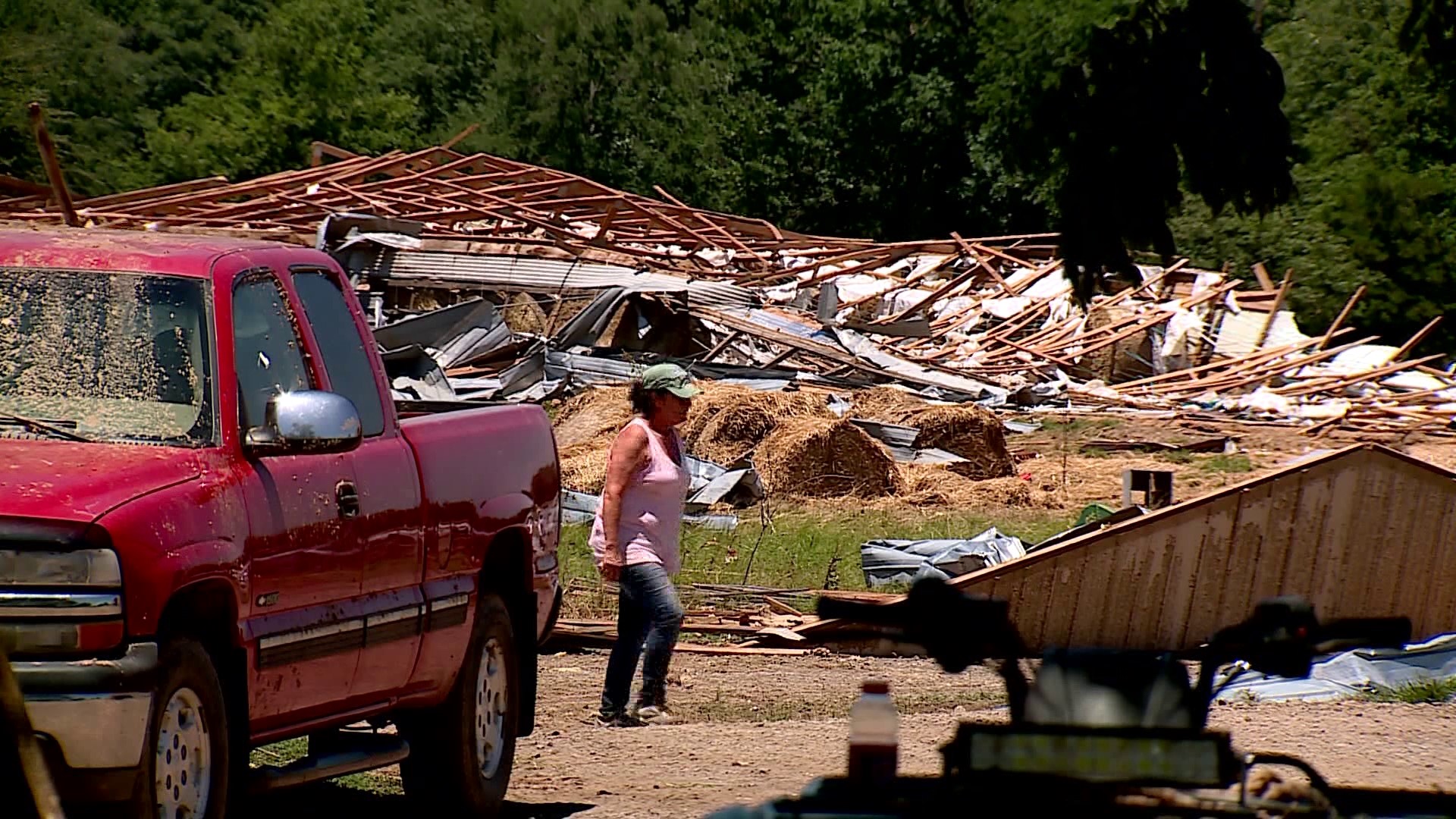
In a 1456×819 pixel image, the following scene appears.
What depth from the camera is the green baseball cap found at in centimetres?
1004

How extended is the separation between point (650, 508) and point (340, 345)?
9.98 feet

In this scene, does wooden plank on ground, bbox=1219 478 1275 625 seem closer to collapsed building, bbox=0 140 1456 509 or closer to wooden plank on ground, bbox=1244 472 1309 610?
wooden plank on ground, bbox=1244 472 1309 610

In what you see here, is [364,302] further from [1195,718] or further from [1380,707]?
[1195,718]

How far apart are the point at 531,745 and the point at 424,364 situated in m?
14.3

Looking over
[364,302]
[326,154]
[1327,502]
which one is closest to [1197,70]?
[1327,502]

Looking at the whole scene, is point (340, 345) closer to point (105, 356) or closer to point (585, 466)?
point (105, 356)

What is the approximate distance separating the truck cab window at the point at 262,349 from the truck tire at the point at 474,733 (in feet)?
5.04

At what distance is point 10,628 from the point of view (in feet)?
17.8

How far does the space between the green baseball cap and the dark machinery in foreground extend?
6199 mm

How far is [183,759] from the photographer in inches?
231

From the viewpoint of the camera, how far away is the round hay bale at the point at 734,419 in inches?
862

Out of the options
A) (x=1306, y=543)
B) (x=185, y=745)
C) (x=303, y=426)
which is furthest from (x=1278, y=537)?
(x=185, y=745)

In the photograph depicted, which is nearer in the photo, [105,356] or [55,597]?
[55,597]

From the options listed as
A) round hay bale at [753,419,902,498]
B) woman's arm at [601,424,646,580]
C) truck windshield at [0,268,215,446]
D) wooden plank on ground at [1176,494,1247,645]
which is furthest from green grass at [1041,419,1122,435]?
truck windshield at [0,268,215,446]
